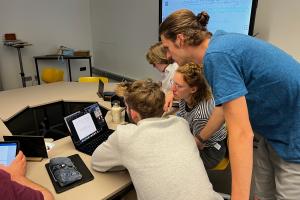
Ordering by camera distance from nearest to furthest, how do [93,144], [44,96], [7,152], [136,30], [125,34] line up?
[7,152] < [93,144] < [44,96] < [136,30] < [125,34]

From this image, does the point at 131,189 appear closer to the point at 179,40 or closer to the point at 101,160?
the point at 101,160

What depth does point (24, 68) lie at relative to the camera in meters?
5.32

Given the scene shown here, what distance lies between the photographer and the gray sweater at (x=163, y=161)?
41.6 inches

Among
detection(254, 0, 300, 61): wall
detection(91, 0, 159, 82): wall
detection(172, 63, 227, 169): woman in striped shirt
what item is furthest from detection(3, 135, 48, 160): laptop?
detection(91, 0, 159, 82): wall

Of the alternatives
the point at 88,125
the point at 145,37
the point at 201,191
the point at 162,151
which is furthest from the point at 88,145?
the point at 145,37

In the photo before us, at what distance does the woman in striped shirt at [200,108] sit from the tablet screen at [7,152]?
1072mm

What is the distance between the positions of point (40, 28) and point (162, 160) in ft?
17.0

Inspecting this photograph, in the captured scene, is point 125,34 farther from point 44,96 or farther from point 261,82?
point 261,82

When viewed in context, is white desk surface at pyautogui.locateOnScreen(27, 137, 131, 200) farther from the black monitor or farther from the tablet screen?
the black monitor

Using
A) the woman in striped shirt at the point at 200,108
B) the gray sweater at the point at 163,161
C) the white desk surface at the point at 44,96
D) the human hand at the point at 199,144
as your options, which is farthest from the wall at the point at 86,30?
the gray sweater at the point at 163,161

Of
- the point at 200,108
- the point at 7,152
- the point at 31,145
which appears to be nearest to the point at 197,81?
the point at 200,108

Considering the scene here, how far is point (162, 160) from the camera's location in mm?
1079

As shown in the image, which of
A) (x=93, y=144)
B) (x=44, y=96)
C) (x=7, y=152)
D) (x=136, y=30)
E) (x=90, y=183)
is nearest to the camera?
(x=90, y=183)

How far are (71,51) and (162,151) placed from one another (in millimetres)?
4888
